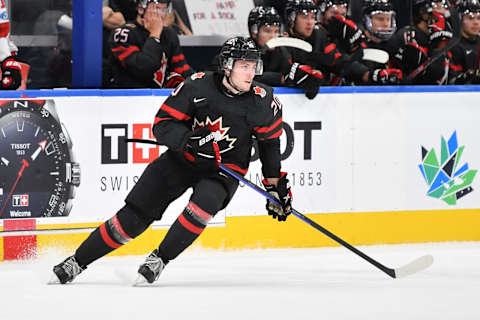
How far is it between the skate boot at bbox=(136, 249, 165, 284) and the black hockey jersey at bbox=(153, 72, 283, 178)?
51 cm

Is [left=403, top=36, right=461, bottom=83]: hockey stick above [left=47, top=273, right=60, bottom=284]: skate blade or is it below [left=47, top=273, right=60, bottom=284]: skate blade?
above

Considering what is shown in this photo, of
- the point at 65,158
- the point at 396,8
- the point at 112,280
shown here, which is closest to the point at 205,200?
the point at 112,280

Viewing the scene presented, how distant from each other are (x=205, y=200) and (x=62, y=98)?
3.93ft

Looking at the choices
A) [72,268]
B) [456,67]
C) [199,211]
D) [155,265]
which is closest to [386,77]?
[456,67]

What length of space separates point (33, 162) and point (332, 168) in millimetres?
1645

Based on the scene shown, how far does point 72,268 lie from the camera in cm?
488

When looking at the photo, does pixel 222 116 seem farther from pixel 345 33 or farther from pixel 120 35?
pixel 345 33

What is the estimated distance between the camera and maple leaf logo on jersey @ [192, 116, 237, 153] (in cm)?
486

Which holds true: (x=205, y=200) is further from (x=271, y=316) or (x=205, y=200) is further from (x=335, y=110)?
(x=335, y=110)

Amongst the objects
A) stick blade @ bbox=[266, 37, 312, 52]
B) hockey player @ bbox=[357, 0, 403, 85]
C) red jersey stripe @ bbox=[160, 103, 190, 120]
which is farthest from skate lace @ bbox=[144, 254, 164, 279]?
hockey player @ bbox=[357, 0, 403, 85]

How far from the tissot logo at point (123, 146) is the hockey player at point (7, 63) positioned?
50cm

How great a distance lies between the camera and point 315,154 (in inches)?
240

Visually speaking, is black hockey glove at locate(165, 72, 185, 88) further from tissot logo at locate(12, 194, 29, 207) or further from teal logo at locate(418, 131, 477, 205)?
teal logo at locate(418, 131, 477, 205)

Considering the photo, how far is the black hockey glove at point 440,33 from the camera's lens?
271 inches
